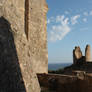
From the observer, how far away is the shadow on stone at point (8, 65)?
413 cm

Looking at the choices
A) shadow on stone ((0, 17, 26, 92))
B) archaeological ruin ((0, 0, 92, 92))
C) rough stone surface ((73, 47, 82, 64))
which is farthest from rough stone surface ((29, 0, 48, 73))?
rough stone surface ((73, 47, 82, 64))

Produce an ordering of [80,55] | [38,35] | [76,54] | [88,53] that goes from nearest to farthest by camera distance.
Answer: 1. [38,35]
2. [76,54]
3. [88,53]
4. [80,55]

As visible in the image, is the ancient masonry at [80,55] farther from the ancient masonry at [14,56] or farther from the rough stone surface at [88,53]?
the ancient masonry at [14,56]

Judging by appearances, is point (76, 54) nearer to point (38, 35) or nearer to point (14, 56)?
point (38, 35)

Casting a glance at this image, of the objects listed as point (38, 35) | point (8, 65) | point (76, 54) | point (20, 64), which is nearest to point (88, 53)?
point (76, 54)

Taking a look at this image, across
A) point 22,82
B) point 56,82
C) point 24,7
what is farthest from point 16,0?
point 22,82

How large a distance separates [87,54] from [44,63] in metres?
14.9

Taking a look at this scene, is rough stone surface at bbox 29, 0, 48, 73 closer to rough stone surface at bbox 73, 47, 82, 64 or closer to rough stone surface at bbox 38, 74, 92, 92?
rough stone surface at bbox 38, 74, 92, 92

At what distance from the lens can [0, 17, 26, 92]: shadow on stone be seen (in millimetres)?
4127

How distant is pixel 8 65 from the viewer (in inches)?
174

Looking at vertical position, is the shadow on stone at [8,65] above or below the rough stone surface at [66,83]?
above

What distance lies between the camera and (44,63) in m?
11.4

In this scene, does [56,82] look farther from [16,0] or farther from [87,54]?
[87,54]

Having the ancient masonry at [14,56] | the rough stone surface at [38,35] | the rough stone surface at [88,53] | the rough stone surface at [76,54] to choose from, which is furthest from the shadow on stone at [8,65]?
the rough stone surface at [76,54]
